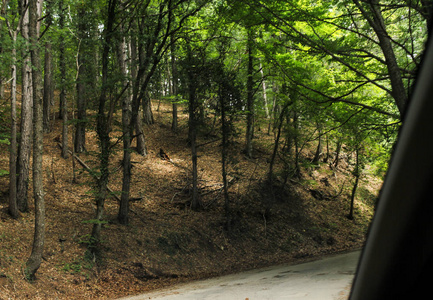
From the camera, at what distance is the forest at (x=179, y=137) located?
29.4 ft

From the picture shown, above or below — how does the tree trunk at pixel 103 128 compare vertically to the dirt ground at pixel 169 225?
above

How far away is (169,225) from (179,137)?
11277 millimetres

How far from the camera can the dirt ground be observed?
1069 cm

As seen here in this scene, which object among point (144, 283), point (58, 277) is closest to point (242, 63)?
point (144, 283)

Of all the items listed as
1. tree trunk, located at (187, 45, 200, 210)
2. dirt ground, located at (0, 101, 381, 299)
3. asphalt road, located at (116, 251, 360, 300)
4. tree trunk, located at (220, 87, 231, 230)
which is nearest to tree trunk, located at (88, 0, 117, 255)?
dirt ground, located at (0, 101, 381, 299)

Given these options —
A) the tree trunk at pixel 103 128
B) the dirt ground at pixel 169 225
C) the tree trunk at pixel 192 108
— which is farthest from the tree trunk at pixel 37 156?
the tree trunk at pixel 192 108

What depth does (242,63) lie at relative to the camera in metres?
20.4

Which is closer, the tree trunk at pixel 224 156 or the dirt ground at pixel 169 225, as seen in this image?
the dirt ground at pixel 169 225

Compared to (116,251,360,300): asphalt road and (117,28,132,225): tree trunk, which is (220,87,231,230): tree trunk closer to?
(117,28,132,225): tree trunk

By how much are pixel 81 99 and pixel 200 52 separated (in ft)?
28.5

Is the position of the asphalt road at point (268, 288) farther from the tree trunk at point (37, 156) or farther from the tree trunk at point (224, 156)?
the tree trunk at point (224, 156)

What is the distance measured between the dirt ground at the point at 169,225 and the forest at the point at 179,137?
88 mm

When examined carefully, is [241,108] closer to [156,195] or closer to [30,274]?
[156,195]

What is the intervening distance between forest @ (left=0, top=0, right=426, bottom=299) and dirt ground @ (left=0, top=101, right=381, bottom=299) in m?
0.09
